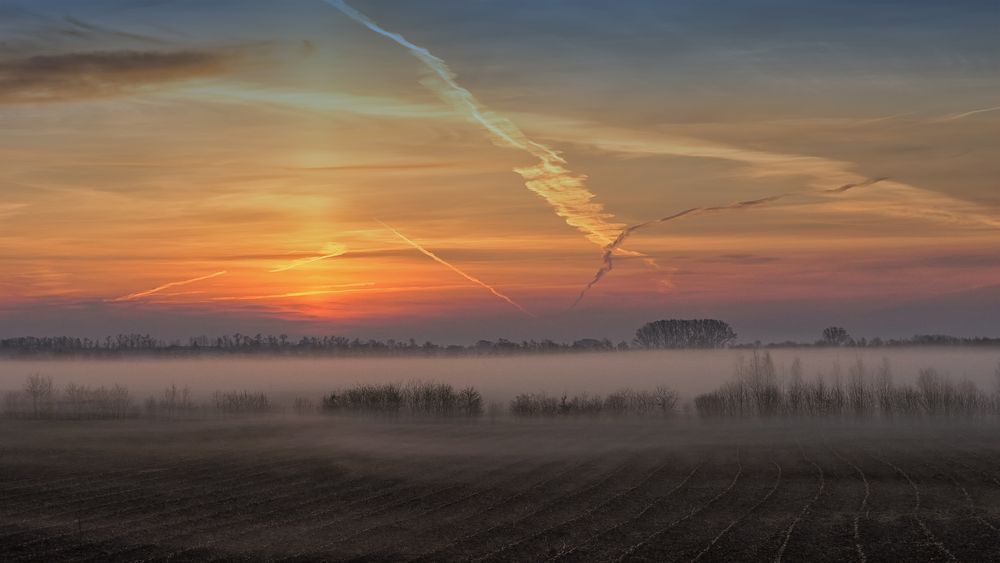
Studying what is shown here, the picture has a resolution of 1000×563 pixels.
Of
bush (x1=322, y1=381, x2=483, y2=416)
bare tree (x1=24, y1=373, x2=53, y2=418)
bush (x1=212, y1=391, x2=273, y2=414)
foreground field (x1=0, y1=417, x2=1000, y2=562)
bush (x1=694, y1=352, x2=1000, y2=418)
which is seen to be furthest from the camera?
bush (x1=212, y1=391, x2=273, y2=414)

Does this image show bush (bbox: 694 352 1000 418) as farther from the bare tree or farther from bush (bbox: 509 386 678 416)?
the bare tree

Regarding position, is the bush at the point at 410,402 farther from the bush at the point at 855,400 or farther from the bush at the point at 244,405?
the bush at the point at 855,400

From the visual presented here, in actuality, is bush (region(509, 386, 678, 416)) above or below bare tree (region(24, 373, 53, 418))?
below

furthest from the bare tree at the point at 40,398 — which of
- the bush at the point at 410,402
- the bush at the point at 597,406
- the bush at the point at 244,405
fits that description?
the bush at the point at 597,406

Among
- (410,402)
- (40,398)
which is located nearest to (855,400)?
(410,402)

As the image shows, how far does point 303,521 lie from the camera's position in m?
31.8

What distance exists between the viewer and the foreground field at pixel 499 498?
90.8 feet

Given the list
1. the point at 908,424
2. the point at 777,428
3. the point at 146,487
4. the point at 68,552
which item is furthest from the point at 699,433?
the point at 68,552

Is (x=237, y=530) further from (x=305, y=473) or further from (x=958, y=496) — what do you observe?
(x=958, y=496)

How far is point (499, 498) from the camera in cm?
3612

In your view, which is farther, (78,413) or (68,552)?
(78,413)

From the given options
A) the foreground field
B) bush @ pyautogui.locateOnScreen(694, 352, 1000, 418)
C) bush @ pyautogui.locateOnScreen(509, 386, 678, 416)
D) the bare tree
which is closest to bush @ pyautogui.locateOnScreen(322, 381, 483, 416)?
bush @ pyautogui.locateOnScreen(509, 386, 678, 416)

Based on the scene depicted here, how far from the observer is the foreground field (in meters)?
27.7

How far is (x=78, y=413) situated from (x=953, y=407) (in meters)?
78.7
